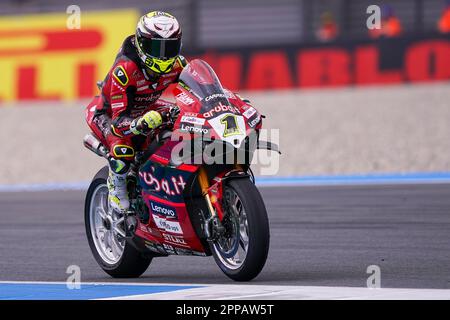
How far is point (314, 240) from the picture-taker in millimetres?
10773

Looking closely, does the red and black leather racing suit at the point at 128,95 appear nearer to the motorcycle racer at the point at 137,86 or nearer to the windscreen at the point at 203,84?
the motorcycle racer at the point at 137,86

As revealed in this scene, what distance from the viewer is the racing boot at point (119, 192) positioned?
8.68 metres

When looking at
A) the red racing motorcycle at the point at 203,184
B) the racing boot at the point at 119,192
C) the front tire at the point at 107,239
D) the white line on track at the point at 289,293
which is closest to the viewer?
the white line on track at the point at 289,293

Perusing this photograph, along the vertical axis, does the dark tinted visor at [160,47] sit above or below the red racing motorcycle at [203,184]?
above

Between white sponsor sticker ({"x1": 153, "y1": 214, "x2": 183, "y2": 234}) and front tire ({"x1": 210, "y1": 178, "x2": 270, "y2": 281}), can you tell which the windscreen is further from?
white sponsor sticker ({"x1": 153, "y1": 214, "x2": 183, "y2": 234})

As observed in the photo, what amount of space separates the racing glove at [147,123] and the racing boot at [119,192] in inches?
18.8

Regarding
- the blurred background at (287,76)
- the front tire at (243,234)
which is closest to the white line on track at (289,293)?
the front tire at (243,234)

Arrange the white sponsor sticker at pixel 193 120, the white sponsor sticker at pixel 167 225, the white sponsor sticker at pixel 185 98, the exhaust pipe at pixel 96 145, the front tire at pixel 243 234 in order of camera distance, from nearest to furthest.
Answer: the front tire at pixel 243 234, the white sponsor sticker at pixel 193 120, the white sponsor sticker at pixel 185 98, the white sponsor sticker at pixel 167 225, the exhaust pipe at pixel 96 145

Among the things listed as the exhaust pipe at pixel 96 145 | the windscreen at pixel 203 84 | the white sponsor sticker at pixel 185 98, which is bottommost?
the exhaust pipe at pixel 96 145

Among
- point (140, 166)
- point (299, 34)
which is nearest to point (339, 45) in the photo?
A: point (299, 34)

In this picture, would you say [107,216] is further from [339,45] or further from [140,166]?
[339,45]

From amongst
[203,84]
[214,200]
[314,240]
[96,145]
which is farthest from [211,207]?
[314,240]

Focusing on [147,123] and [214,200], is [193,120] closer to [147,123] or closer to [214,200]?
[147,123]

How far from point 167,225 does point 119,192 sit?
1.71 feet
